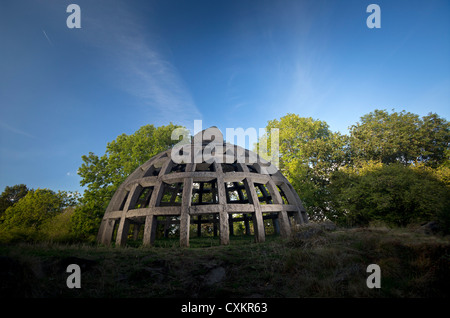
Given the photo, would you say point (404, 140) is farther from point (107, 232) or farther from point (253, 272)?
point (107, 232)

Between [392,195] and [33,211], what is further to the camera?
[33,211]

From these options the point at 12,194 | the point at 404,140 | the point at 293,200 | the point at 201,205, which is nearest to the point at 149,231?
the point at 201,205

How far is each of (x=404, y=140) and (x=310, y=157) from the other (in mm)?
11347

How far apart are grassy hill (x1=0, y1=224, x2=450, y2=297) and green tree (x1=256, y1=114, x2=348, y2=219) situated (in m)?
16.6

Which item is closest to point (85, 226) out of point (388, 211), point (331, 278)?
point (331, 278)

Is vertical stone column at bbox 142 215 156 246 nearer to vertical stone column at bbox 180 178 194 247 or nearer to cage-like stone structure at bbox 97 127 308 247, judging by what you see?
cage-like stone structure at bbox 97 127 308 247

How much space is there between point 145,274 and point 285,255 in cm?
561

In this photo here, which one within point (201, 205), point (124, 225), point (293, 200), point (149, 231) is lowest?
point (149, 231)

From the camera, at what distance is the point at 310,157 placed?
30062 millimetres

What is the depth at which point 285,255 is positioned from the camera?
8.98 meters

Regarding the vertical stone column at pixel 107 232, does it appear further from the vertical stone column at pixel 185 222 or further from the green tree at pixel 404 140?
Result: the green tree at pixel 404 140

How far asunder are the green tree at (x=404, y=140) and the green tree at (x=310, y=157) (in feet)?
7.99

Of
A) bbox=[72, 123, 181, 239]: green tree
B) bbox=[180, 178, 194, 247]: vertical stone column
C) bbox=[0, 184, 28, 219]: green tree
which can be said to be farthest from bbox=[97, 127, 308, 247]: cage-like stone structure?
bbox=[0, 184, 28, 219]: green tree
